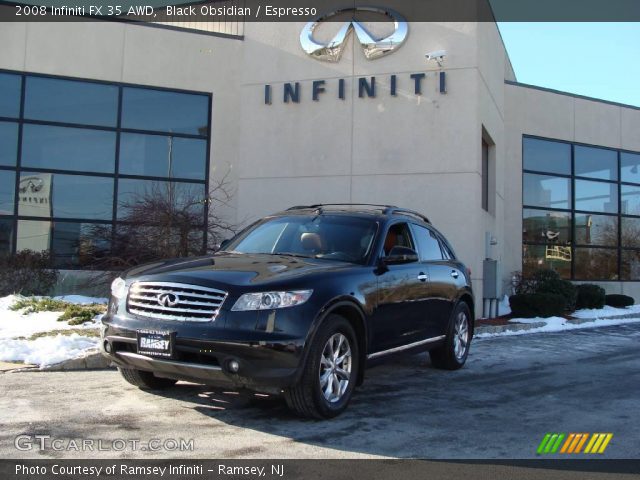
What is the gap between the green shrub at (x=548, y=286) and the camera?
15555mm

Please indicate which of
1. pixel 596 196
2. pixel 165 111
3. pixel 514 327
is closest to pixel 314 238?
pixel 514 327

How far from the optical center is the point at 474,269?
45.1 ft

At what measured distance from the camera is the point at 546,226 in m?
19.4

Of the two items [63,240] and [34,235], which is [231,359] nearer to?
[63,240]

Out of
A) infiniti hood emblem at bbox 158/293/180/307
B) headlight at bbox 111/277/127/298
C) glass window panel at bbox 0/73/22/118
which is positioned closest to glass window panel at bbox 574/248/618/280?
glass window panel at bbox 0/73/22/118

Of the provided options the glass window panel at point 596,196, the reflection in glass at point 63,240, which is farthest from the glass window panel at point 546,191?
the reflection in glass at point 63,240

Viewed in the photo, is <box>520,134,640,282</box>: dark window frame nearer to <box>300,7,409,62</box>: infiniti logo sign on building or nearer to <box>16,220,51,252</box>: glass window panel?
<box>300,7,409,62</box>: infiniti logo sign on building

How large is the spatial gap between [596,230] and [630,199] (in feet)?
6.49

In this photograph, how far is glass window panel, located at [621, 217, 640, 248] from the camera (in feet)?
68.2

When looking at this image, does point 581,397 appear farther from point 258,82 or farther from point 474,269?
point 258,82

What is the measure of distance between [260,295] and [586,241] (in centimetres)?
1742

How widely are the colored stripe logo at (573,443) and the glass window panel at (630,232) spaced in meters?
17.5

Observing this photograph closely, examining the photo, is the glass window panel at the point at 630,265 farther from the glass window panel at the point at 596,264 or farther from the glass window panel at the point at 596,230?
the glass window panel at the point at 596,230

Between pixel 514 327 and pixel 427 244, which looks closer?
pixel 427 244
